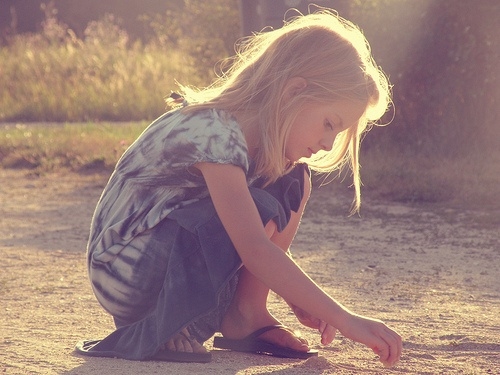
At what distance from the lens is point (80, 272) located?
4125 millimetres

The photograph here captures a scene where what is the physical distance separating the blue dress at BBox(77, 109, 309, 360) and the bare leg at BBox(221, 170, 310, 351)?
37mm

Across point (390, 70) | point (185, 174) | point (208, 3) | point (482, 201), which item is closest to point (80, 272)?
point (185, 174)

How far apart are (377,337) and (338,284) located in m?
1.47

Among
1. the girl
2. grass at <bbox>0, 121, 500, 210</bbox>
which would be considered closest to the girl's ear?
the girl

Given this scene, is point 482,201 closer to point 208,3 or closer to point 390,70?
point 390,70

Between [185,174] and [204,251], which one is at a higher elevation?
[185,174]

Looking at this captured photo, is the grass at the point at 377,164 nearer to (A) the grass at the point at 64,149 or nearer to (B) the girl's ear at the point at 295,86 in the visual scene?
(A) the grass at the point at 64,149

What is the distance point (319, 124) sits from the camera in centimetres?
269

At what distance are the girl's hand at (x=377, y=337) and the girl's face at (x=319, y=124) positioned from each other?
0.51 metres

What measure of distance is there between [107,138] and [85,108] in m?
3.00

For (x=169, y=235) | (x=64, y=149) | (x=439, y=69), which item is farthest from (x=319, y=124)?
(x=64, y=149)

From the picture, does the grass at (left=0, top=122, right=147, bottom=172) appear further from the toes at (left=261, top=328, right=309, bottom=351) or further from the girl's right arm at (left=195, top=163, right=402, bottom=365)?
the girl's right arm at (left=195, top=163, right=402, bottom=365)

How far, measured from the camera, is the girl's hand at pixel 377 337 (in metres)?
2.44

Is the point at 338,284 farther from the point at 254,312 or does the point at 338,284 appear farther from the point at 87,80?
the point at 87,80
